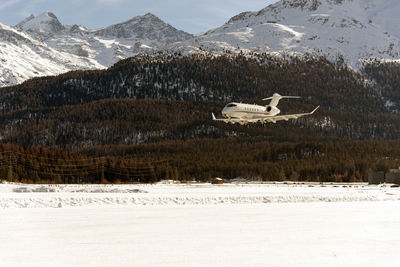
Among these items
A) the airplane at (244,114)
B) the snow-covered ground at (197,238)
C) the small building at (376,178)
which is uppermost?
the airplane at (244,114)

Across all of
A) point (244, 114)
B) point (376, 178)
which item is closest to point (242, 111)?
point (244, 114)

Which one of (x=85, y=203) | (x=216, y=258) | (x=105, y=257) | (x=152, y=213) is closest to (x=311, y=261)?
(x=216, y=258)

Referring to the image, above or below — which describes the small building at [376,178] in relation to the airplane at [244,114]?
below

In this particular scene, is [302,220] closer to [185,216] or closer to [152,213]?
[185,216]

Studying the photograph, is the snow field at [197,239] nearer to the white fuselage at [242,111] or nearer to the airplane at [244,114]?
the airplane at [244,114]

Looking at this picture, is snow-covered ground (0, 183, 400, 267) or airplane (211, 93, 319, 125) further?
airplane (211, 93, 319, 125)

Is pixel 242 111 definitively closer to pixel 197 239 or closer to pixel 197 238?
pixel 197 238

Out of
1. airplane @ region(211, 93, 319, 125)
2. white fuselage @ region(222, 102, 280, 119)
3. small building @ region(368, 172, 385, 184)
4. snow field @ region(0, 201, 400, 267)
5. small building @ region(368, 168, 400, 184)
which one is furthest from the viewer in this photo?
small building @ region(368, 172, 385, 184)

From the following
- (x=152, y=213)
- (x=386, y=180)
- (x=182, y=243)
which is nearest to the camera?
(x=182, y=243)

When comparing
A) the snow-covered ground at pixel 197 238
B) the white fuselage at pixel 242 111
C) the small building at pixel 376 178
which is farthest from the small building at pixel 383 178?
the snow-covered ground at pixel 197 238

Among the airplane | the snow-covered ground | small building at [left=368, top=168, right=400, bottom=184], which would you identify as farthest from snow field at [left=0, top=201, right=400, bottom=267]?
small building at [left=368, top=168, right=400, bottom=184]

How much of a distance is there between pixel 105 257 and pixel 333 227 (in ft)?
52.5

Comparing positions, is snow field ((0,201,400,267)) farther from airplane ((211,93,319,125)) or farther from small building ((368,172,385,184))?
small building ((368,172,385,184))

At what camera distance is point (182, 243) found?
1034 inches
